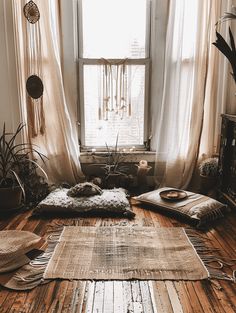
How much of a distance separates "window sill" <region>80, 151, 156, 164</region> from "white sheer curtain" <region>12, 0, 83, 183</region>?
0.43 feet

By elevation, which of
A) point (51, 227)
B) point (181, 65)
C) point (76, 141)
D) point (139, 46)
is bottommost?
point (51, 227)

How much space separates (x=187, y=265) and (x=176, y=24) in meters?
2.46

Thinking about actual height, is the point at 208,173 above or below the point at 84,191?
above

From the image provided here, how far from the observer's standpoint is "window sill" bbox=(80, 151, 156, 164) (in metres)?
3.61

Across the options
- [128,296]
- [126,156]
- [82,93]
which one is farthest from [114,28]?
[128,296]

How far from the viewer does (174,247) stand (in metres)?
2.25

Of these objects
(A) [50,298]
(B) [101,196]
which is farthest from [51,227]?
→ (A) [50,298]

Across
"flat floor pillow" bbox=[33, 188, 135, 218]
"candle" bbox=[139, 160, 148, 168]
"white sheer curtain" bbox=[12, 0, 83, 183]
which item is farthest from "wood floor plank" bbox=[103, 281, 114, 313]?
"white sheer curtain" bbox=[12, 0, 83, 183]

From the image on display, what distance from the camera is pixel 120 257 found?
2.11 metres

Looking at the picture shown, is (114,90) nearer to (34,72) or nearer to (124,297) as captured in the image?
(34,72)

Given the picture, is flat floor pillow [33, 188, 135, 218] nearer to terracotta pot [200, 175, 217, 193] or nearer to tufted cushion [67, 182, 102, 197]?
tufted cushion [67, 182, 102, 197]

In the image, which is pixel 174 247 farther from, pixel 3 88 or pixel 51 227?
pixel 3 88

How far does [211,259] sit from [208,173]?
129 cm

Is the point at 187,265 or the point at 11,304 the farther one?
the point at 187,265
